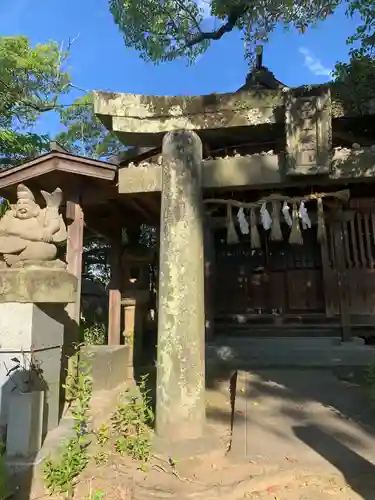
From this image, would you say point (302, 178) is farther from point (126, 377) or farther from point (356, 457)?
point (126, 377)

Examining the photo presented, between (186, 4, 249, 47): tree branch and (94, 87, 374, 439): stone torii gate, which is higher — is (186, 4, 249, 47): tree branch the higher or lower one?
the higher one

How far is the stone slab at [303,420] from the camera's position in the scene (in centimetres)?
491

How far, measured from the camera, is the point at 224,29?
12234 mm

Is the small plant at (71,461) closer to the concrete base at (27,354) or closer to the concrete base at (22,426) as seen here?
the concrete base at (22,426)

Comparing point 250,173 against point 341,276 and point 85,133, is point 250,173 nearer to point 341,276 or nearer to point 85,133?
point 341,276

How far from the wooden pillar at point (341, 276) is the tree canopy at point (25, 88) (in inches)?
344

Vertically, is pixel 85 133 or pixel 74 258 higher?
pixel 85 133

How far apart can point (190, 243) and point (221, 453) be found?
8.91 ft

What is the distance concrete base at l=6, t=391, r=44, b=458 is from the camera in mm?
4473

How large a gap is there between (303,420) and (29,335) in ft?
12.4

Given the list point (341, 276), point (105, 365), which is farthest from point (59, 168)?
point (341, 276)

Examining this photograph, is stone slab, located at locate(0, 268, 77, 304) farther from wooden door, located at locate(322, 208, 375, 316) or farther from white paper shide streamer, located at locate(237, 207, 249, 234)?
wooden door, located at locate(322, 208, 375, 316)

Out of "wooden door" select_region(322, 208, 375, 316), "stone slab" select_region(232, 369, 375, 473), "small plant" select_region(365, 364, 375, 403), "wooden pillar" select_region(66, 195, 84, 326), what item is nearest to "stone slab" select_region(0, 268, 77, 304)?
"wooden pillar" select_region(66, 195, 84, 326)

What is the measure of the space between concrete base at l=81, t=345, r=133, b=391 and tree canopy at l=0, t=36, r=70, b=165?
676cm
